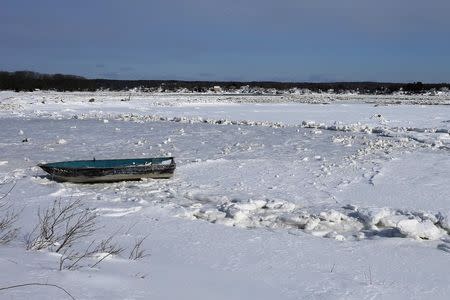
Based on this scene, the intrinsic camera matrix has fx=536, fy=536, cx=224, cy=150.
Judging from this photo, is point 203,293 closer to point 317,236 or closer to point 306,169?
point 317,236

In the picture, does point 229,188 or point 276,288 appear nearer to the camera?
point 276,288

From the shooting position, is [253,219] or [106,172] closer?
[253,219]

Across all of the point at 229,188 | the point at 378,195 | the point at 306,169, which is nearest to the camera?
the point at 378,195

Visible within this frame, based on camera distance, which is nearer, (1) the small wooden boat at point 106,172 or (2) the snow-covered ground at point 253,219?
(2) the snow-covered ground at point 253,219

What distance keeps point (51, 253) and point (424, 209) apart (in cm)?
658

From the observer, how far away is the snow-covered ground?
4.78 meters

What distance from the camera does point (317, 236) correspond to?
299 inches

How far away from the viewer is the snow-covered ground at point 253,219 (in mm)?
4781

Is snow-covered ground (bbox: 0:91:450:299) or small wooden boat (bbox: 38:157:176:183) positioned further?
small wooden boat (bbox: 38:157:176:183)

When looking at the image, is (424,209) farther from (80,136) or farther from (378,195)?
(80,136)

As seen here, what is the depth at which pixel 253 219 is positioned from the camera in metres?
8.51

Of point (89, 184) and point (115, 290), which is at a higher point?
point (115, 290)

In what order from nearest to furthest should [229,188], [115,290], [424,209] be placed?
[115,290] → [424,209] → [229,188]

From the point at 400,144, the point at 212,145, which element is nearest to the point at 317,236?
the point at 212,145
